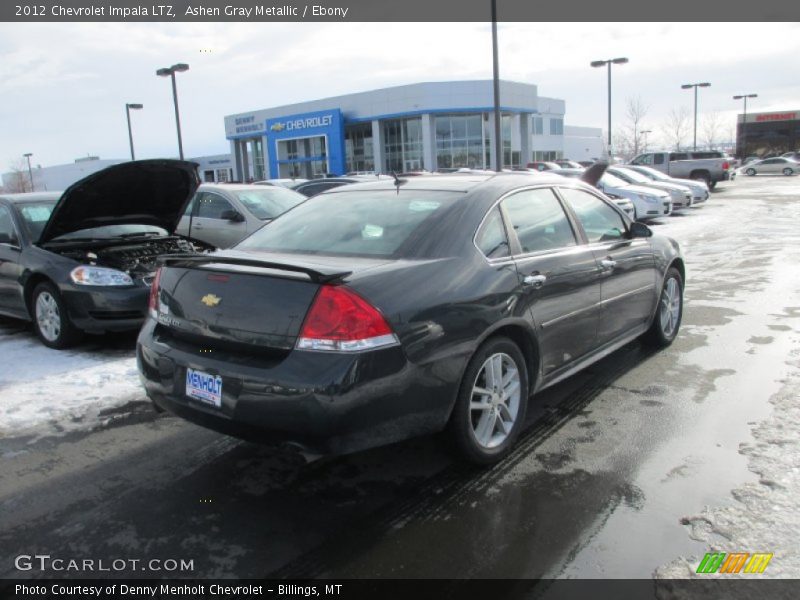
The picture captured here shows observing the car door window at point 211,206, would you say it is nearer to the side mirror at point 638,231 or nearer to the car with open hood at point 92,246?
the car with open hood at point 92,246

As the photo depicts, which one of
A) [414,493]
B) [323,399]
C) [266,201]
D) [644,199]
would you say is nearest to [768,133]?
[644,199]

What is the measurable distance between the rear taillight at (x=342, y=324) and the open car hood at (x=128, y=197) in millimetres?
4026

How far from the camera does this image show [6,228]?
→ 274 inches

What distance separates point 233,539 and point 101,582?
556 mm

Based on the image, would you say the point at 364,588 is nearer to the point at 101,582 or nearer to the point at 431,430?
the point at 431,430

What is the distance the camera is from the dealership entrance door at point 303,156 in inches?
2130

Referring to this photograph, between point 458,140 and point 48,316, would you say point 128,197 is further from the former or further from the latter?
point 458,140

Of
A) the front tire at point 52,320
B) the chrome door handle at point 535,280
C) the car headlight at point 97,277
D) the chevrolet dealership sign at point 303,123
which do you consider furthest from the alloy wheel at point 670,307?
the chevrolet dealership sign at point 303,123

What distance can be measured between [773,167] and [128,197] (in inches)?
2320

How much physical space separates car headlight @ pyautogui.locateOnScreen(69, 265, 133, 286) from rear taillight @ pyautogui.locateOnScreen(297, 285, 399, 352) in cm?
379

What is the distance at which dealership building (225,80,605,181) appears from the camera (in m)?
48.1

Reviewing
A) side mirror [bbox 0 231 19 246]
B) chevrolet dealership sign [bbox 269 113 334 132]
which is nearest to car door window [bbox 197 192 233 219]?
side mirror [bbox 0 231 19 246]

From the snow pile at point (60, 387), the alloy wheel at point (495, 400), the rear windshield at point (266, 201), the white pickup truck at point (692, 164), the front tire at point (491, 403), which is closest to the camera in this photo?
the front tire at point (491, 403)

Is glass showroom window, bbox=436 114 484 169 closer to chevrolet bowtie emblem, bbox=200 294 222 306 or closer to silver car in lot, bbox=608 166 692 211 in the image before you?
silver car in lot, bbox=608 166 692 211
